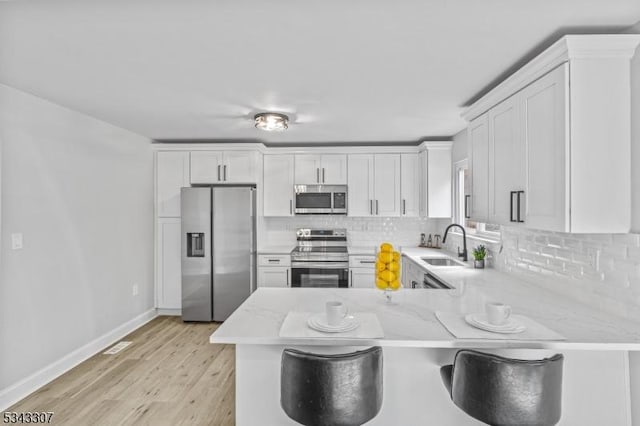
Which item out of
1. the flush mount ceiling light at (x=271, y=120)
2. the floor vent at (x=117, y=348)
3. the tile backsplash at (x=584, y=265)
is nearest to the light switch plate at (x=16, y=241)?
the floor vent at (x=117, y=348)

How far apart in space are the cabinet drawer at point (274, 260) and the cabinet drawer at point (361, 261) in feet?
2.68

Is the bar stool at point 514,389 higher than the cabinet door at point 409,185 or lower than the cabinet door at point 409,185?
lower

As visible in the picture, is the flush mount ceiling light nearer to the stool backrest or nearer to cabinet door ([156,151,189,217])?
cabinet door ([156,151,189,217])

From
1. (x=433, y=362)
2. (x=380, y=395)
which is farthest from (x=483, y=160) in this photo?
(x=380, y=395)

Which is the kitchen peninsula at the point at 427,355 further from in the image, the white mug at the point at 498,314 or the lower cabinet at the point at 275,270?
the lower cabinet at the point at 275,270

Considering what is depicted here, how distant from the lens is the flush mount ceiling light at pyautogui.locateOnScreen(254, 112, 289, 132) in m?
3.04

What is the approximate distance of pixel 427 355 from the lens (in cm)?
166

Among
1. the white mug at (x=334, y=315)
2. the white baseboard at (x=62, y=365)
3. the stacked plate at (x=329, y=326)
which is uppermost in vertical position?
the white mug at (x=334, y=315)

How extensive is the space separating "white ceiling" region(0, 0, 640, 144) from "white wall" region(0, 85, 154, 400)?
34cm

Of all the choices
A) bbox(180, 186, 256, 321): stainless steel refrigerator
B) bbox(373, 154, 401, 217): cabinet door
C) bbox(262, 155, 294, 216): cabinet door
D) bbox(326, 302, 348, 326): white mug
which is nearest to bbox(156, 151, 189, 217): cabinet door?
bbox(180, 186, 256, 321): stainless steel refrigerator

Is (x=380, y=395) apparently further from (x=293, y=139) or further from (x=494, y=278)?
(x=293, y=139)

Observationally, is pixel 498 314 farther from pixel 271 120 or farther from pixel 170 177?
pixel 170 177

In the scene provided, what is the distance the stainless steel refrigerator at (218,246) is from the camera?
4129mm

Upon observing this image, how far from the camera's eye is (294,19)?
1589mm
